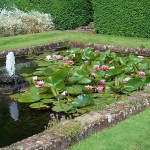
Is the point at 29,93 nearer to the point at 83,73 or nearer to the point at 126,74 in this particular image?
the point at 83,73

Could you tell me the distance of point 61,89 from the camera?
6770mm

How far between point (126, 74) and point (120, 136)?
3208mm

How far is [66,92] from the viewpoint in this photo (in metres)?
6.66

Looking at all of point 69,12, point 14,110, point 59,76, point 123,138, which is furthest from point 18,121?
point 69,12

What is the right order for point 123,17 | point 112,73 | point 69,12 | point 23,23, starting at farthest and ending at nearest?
point 69,12 → point 23,23 → point 123,17 → point 112,73

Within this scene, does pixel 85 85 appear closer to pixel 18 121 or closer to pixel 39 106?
pixel 39 106

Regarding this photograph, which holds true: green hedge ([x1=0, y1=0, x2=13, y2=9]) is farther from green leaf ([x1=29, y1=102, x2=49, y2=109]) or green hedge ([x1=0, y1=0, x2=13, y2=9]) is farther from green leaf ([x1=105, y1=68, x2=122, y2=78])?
green leaf ([x1=29, y1=102, x2=49, y2=109])

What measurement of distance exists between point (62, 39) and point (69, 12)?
122 inches

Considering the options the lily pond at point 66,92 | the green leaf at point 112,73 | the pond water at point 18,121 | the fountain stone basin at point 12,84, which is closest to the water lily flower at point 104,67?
the lily pond at point 66,92

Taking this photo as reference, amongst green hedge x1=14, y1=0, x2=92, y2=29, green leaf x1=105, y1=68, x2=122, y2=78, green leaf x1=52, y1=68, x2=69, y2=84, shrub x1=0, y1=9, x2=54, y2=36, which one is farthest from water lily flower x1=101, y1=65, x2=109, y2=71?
green hedge x1=14, y1=0, x2=92, y2=29

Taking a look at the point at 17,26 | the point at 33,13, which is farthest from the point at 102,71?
the point at 33,13

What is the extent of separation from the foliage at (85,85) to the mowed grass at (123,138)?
0.87 m

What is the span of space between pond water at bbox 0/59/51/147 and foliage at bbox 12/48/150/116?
0.51 feet

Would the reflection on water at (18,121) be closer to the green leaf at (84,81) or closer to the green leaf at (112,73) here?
the green leaf at (84,81)
